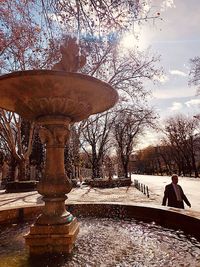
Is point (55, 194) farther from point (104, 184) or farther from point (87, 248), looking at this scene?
point (104, 184)

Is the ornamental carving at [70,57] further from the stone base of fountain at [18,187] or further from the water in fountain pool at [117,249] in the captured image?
the stone base of fountain at [18,187]

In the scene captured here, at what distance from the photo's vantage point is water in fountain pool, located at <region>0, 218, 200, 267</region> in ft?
12.7

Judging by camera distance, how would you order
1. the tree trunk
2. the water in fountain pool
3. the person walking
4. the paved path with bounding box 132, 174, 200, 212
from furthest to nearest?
the tree trunk
the paved path with bounding box 132, 174, 200, 212
the person walking
the water in fountain pool

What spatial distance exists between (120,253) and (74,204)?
127 inches

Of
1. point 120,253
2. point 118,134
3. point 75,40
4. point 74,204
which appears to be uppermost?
point 118,134

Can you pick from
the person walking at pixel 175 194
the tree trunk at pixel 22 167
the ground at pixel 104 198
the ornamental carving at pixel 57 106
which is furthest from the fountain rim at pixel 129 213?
the tree trunk at pixel 22 167

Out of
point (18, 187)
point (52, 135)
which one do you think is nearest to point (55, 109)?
point (52, 135)

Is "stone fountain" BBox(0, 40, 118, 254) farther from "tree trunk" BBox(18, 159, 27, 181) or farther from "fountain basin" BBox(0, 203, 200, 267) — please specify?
"tree trunk" BBox(18, 159, 27, 181)

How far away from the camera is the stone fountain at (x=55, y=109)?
13.7ft

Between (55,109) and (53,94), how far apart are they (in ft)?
1.30

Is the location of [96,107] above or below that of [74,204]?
above

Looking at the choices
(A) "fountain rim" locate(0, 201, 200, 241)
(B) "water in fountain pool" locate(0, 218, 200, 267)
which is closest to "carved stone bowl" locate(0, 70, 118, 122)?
(B) "water in fountain pool" locate(0, 218, 200, 267)

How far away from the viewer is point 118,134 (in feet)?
131

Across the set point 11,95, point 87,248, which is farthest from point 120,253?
point 11,95
